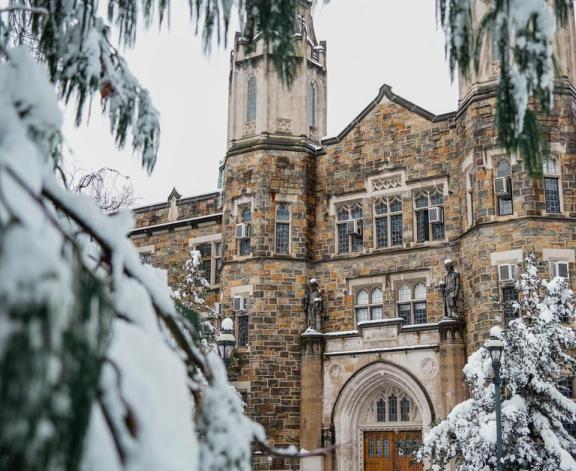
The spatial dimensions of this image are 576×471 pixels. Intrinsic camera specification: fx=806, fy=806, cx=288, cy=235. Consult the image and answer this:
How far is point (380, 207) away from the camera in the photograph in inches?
730

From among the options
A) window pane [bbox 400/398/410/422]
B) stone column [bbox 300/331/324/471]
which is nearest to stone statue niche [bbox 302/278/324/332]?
stone column [bbox 300/331/324/471]

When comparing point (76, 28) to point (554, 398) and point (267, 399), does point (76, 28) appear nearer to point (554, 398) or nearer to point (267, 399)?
point (554, 398)

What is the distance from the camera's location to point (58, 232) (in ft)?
6.35

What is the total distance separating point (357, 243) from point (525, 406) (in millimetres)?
7077

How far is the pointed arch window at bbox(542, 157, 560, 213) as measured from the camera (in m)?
15.9

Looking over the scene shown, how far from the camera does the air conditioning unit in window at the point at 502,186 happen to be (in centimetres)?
1589

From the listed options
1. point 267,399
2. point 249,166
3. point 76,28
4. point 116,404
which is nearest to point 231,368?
point 267,399

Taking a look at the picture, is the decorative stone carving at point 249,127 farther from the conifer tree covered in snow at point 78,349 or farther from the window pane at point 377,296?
the conifer tree covered in snow at point 78,349

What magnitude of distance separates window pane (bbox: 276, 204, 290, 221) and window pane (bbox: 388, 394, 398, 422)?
4775mm

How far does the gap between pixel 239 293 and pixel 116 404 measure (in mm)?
16635

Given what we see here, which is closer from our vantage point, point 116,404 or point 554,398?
point 116,404

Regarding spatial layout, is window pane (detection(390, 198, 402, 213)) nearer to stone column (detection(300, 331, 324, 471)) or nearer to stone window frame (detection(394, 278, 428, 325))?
stone window frame (detection(394, 278, 428, 325))

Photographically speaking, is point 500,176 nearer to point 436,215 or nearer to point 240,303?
point 436,215

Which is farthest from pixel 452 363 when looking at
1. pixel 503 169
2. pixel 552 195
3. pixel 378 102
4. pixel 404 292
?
pixel 378 102
